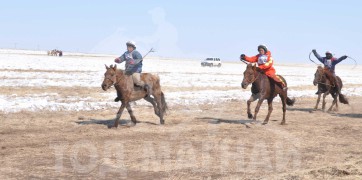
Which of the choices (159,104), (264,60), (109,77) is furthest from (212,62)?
(109,77)

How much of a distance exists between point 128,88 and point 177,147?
3.76m

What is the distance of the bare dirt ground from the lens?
8.38m

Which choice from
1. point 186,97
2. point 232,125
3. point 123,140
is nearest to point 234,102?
point 186,97

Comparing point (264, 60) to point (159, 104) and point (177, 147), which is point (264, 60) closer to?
point (159, 104)

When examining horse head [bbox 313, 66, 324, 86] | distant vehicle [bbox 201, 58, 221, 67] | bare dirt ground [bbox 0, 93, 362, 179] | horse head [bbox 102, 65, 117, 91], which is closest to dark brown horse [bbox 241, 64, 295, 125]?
bare dirt ground [bbox 0, 93, 362, 179]

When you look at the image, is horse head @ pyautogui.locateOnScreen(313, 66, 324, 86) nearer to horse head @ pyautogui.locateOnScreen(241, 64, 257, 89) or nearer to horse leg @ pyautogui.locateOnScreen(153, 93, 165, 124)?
horse head @ pyautogui.locateOnScreen(241, 64, 257, 89)

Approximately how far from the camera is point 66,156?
9648 millimetres

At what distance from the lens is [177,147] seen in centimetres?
1091

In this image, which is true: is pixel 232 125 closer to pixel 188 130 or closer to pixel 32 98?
pixel 188 130

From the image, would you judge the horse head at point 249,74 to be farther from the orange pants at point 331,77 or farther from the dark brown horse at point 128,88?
the orange pants at point 331,77

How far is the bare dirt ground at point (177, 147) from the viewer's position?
8.38m

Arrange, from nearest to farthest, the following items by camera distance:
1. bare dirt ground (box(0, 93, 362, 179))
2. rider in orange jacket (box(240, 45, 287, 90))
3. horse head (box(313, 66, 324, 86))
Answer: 1. bare dirt ground (box(0, 93, 362, 179))
2. rider in orange jacket (box(240, 45, 287, 90))
3. horse head (box(313, 66, 324, 86))

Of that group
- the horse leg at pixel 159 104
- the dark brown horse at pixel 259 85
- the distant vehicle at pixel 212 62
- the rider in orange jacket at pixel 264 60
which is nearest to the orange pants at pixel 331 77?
the dark brown horse at pixel 259 85

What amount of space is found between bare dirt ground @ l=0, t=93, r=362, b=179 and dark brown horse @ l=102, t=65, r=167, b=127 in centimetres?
61
